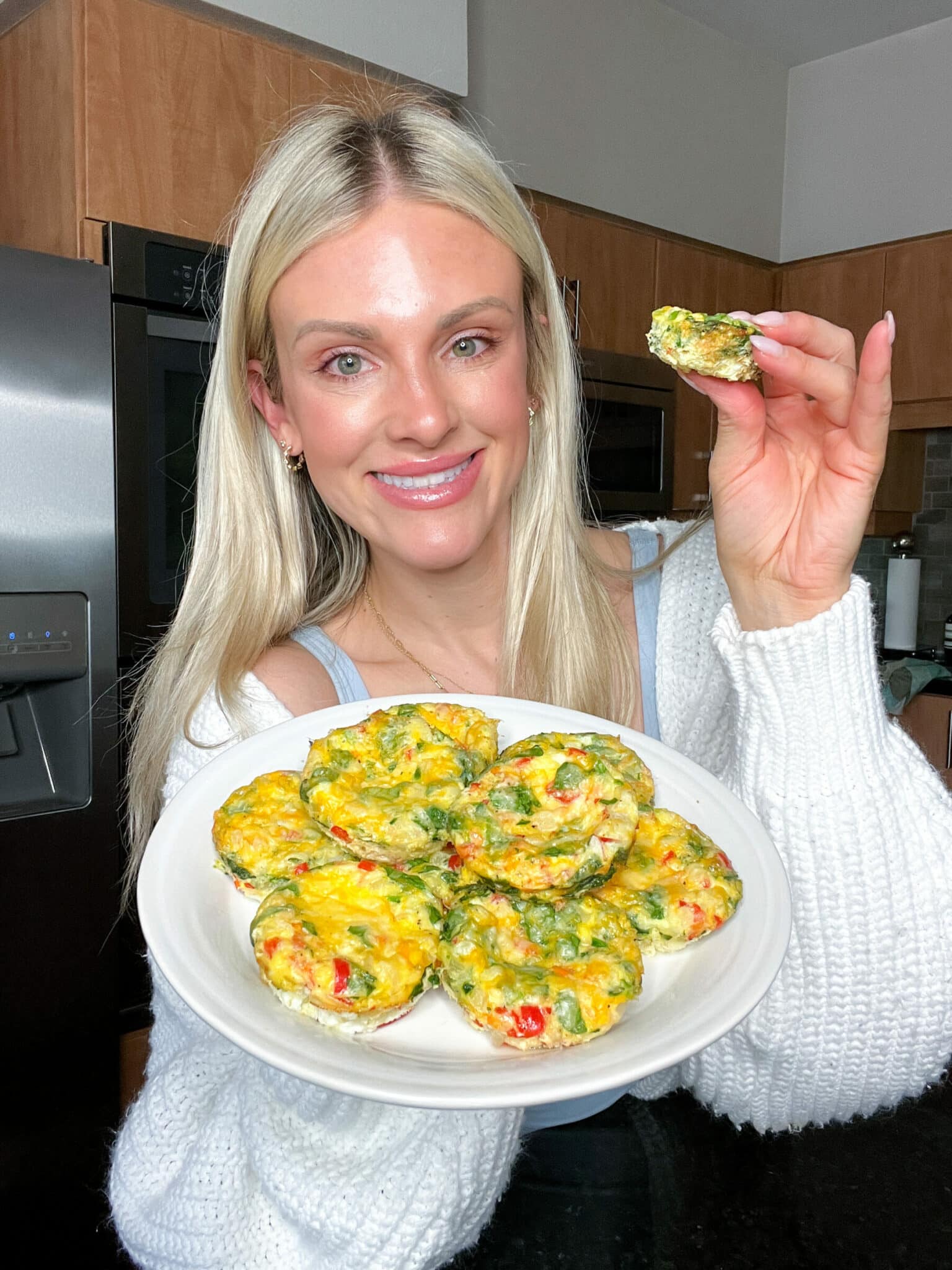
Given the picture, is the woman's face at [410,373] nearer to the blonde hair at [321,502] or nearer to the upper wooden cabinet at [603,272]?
the blonde hair at [321,502]

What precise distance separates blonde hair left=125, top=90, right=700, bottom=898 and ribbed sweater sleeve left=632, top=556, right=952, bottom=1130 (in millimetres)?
494

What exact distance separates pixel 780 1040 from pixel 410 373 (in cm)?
84

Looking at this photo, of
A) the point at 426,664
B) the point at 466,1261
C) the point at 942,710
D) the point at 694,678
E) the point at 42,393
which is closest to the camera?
the point at 466,1261

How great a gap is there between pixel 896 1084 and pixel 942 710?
2.95m

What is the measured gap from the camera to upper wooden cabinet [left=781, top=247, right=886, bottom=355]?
407 cm

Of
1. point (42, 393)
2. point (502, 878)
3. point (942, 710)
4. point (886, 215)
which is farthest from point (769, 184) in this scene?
point (502, 878)

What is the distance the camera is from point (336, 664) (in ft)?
5.08

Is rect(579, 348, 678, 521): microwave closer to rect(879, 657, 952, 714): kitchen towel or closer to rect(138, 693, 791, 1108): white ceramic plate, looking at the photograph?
rect(879, 657, 952, 714): kitchen towel

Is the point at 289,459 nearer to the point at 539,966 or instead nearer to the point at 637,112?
the point at 539,966

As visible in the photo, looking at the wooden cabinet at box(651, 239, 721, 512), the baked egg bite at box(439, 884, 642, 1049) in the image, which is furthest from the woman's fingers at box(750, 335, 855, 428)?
the wooden cabinet at box(651, 239, 721, 512)

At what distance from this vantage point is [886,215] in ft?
13.3

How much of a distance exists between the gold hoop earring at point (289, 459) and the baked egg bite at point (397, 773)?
61 cm

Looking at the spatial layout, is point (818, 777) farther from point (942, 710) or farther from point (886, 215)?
point (886, 215)

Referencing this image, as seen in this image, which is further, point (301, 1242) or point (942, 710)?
point (942, 710)
